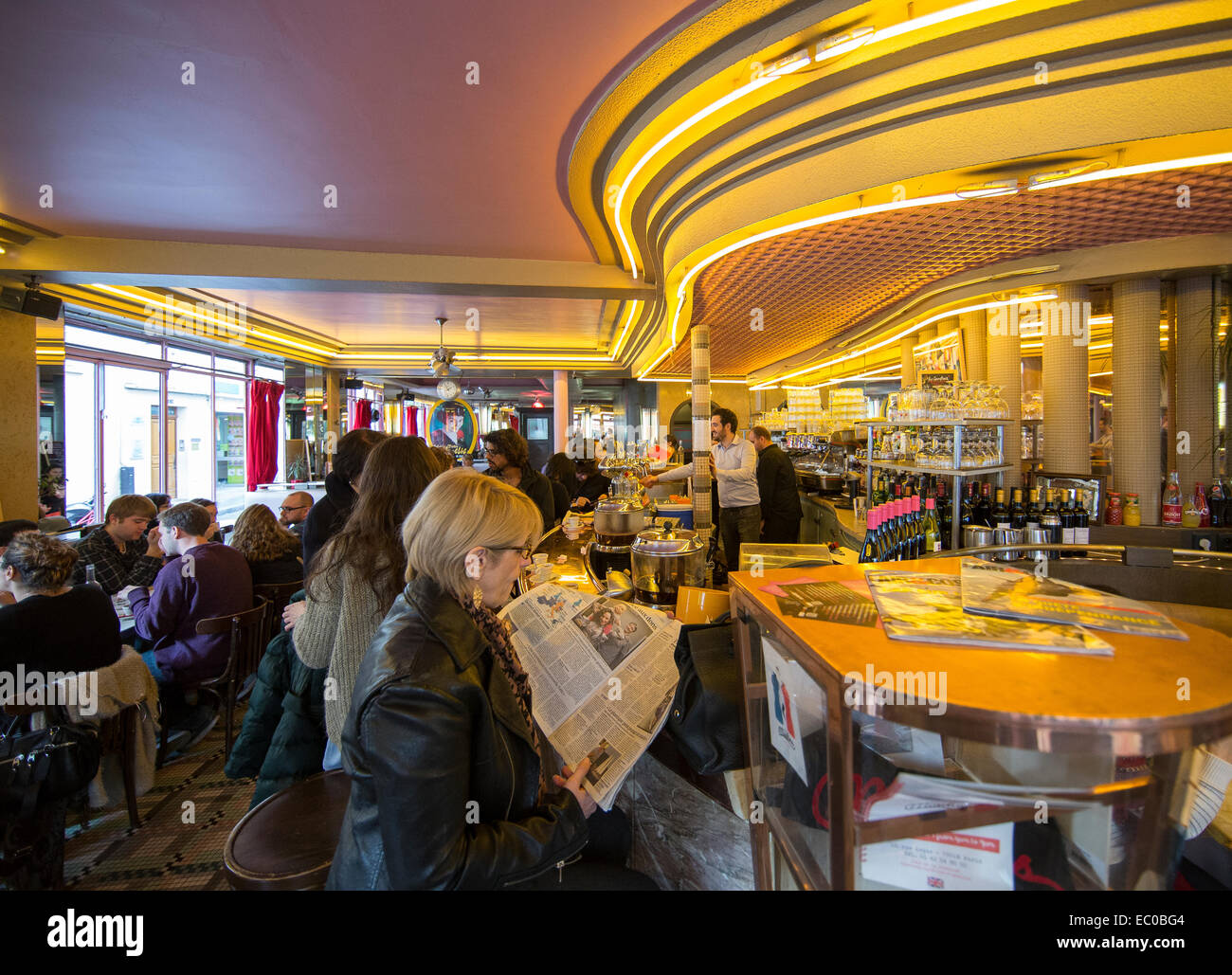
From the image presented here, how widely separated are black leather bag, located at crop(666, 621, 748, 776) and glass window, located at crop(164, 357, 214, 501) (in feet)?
27.7

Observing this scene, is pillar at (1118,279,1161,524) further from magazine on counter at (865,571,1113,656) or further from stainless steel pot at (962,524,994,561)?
magazine on counter at (865,571,1113,656)

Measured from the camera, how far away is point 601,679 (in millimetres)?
1294

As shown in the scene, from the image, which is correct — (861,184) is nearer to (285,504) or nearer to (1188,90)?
(1188,90)

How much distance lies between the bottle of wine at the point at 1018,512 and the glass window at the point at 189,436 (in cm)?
892

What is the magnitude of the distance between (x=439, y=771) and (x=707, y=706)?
0.57 m

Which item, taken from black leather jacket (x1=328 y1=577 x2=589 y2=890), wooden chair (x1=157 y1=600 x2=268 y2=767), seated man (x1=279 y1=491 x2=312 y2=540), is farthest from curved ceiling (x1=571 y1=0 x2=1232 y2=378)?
seated man (x1=279 y1=491 x2=312 y2=540)

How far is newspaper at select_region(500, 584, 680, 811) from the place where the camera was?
1.22 metres

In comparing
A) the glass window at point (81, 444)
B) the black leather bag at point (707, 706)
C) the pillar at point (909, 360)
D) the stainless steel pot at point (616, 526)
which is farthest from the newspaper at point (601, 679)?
the pillar at point (909, 360)

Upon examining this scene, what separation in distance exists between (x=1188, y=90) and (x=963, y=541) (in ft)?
7.20

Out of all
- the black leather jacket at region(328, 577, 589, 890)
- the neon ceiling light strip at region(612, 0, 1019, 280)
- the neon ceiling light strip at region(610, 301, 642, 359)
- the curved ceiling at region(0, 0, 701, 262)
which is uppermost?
the neon ceiling light strip at region(610, 301, 642, 359)

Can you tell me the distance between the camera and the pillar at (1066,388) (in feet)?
15.5

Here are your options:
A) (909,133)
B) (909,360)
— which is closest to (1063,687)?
(909,133)
